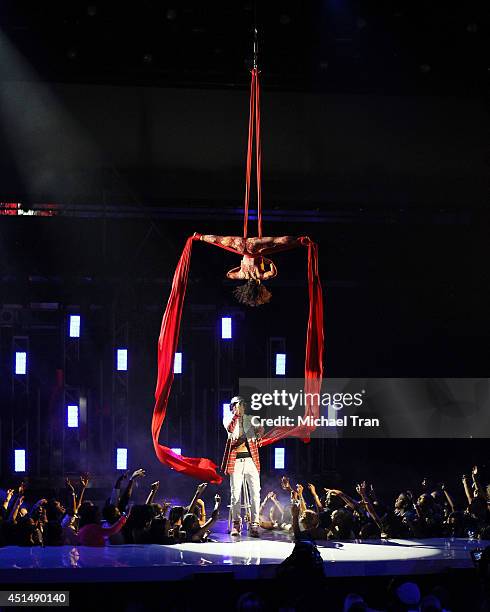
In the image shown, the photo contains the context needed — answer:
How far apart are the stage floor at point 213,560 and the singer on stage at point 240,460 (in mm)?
526

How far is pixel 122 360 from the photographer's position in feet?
35.4

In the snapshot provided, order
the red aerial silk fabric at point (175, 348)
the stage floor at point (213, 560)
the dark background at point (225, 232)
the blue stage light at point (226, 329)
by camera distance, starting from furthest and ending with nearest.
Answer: the blue stage light at point (226, 329) → the dark background at point (225, 232) → the red aerial silk fabric at point (175, 348) → the stage floor at point (213, 560)

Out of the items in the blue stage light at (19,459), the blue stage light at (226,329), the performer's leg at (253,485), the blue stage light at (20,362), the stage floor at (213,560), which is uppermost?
the blue stage light at (226,329)

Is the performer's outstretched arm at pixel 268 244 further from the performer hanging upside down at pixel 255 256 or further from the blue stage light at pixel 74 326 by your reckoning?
the blue stage light at pixel 74 326

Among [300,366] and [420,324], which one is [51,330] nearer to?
[300,366]

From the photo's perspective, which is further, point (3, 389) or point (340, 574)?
point (3, 389)

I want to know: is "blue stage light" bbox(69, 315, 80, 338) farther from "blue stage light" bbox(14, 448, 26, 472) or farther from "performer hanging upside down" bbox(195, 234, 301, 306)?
"performer hanging upside down" bbox(195, 234, 301, 306)

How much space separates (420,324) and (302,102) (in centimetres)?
301

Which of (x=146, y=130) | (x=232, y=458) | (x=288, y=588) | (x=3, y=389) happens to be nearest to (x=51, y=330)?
(x=3, y=389)

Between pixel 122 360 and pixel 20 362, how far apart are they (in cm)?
121

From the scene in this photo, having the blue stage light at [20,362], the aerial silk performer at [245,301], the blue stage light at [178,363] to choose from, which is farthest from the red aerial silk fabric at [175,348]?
the blue stage light at [20,362]

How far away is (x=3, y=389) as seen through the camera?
10703mm

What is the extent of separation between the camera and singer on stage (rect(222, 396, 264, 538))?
327 inches

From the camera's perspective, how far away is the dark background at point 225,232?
10.5m
